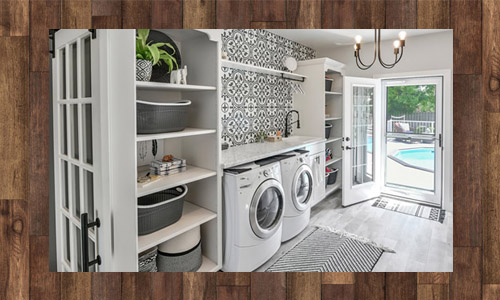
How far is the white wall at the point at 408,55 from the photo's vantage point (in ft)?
5.39

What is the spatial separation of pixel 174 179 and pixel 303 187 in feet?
1.88

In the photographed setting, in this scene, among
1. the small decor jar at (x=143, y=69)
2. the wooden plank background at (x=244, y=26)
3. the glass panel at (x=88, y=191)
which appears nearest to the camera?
the small decor jar at (x=143, y=69)

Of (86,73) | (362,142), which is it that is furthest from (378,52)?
(86,73)

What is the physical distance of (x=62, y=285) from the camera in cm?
176

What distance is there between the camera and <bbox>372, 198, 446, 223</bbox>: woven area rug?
5.51 ft

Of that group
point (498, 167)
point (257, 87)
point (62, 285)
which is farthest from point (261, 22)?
point (62, 285)

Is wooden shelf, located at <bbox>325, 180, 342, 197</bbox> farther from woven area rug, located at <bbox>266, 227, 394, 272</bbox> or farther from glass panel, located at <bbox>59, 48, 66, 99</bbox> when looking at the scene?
glass panel, located at <bbox>59, 48, 66, 99</bbox>

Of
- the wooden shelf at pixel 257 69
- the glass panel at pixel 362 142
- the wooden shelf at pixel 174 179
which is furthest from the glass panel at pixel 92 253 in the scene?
the glass panel at pixel 362 142

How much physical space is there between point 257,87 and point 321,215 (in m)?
0.64

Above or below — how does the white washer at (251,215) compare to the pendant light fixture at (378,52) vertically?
below

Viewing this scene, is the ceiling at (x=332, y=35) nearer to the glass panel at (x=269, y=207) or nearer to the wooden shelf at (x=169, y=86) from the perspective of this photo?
the wooden shelf at (x=169, y=86)

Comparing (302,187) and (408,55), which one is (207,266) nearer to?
(302,187)

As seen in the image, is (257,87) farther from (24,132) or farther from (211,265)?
(24,132)

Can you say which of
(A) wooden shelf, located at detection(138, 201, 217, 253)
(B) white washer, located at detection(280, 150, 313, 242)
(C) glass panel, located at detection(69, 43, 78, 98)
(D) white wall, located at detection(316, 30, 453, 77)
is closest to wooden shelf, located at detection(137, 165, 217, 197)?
(A) wooden shelf, located at detection(138, 201, 217, 253)
